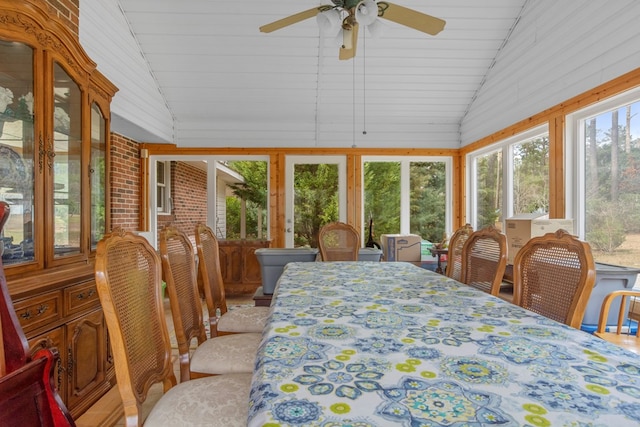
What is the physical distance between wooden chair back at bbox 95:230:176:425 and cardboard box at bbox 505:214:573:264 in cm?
301

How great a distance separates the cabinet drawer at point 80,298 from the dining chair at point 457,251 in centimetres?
237

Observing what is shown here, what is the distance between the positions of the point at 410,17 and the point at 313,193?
135 inches

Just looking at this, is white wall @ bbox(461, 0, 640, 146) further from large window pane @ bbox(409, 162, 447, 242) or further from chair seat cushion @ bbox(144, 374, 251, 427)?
chair seat cushion @ bbox(144, 374, 251, 427)

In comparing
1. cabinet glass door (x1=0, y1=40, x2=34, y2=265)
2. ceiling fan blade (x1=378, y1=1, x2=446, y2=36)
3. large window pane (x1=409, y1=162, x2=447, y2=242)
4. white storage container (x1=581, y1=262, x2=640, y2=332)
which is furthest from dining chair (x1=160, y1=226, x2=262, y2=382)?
large window pane (x1=409, y1=162, x2=447, y2=242)

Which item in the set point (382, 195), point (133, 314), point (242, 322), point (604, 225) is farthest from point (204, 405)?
point (382, 195)

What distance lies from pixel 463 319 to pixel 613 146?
2.65 m

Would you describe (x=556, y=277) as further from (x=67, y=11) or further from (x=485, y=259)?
(x=67, y=11)

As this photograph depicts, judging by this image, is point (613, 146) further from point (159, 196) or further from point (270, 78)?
point (159, 196)

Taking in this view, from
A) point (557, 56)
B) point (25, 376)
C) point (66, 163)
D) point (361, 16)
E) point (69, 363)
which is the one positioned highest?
point (557, 56)

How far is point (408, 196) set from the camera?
5.55m

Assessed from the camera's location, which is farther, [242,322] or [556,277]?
[242,322]

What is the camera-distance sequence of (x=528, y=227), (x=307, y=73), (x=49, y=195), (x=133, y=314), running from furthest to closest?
(x=307, y=73), (x=528, y=227), (x=49, y=195), (x=133, y=314)

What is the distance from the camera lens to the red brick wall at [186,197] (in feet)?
19.5

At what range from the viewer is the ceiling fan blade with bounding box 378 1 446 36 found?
2.12m
